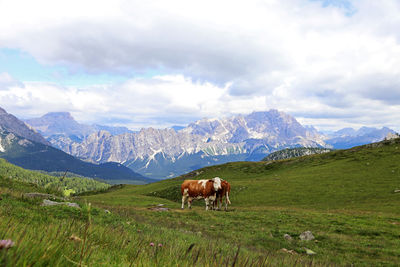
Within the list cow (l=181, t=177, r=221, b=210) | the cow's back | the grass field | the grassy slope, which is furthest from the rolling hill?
the cow's back

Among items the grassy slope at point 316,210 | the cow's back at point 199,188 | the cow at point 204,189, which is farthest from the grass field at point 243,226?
the cow's back at point 199,188

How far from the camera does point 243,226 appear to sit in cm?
2498

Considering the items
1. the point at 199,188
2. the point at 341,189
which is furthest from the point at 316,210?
the point at 199,188

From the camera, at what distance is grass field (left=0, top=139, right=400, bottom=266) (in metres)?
2.53

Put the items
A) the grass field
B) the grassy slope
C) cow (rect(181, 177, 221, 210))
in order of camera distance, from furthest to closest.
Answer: cow (rect(181, 177, 221, 210)) → the grassy slope → the grass field

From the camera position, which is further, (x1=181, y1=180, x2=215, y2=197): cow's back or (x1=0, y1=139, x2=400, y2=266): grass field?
(x1=181, y1=180, x2=215, y2=197): cow's back

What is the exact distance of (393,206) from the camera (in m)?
39.8

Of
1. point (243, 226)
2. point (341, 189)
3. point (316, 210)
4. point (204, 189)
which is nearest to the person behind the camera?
point (243, 226)

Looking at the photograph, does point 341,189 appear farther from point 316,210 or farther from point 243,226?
point 243,226

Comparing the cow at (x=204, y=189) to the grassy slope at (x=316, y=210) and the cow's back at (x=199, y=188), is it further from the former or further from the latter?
the grassy slope at (x=316, y=210)

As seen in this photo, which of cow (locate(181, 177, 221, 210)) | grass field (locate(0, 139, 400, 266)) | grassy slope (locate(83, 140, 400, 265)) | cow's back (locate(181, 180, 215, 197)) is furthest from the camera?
cow's back (locate(181, 180, 215, 197))

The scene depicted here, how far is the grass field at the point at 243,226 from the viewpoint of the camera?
2533 millimetres

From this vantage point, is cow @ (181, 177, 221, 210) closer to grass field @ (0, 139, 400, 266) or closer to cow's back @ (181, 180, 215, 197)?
cow's back @ (181, 180, 215, 197)

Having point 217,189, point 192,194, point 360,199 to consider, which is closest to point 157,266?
point 217,189
